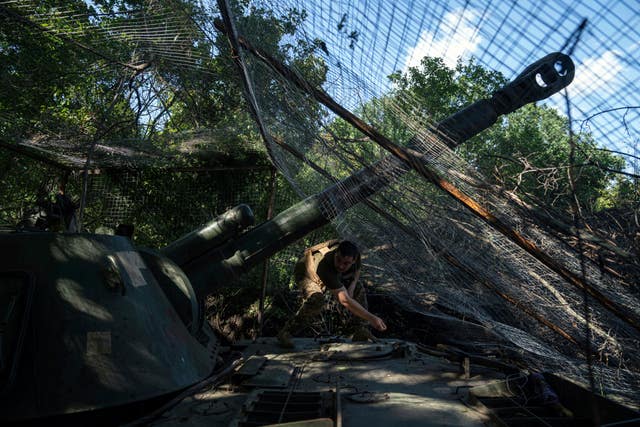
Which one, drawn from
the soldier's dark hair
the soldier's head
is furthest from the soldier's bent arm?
the soldier's dark hair

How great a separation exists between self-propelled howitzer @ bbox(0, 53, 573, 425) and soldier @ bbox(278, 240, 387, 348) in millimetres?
1068

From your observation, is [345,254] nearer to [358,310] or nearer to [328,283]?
[328,283]

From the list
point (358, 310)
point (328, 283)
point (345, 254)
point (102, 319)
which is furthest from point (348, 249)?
point (102, 319)

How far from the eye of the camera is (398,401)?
10.6 ft

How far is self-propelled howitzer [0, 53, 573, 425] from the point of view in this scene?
3018mm

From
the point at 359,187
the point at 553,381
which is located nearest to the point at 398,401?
the point at 553,381

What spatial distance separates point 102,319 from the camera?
11.2 feet

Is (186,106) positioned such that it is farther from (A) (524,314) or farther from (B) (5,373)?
(B) (5,373)

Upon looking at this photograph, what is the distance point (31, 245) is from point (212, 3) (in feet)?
8.49

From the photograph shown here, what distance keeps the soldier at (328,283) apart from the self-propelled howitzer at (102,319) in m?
1.07

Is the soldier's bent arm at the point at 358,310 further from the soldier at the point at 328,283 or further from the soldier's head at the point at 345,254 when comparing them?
the soldier's head at the point at 345,254

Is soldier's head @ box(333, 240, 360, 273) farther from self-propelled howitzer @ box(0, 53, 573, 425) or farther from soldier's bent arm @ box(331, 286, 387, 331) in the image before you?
self-propelled howitzer @ box(0, 53, 573, 425)

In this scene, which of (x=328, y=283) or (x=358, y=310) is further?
(x=328, y=283)

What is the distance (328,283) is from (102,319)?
101 inches
